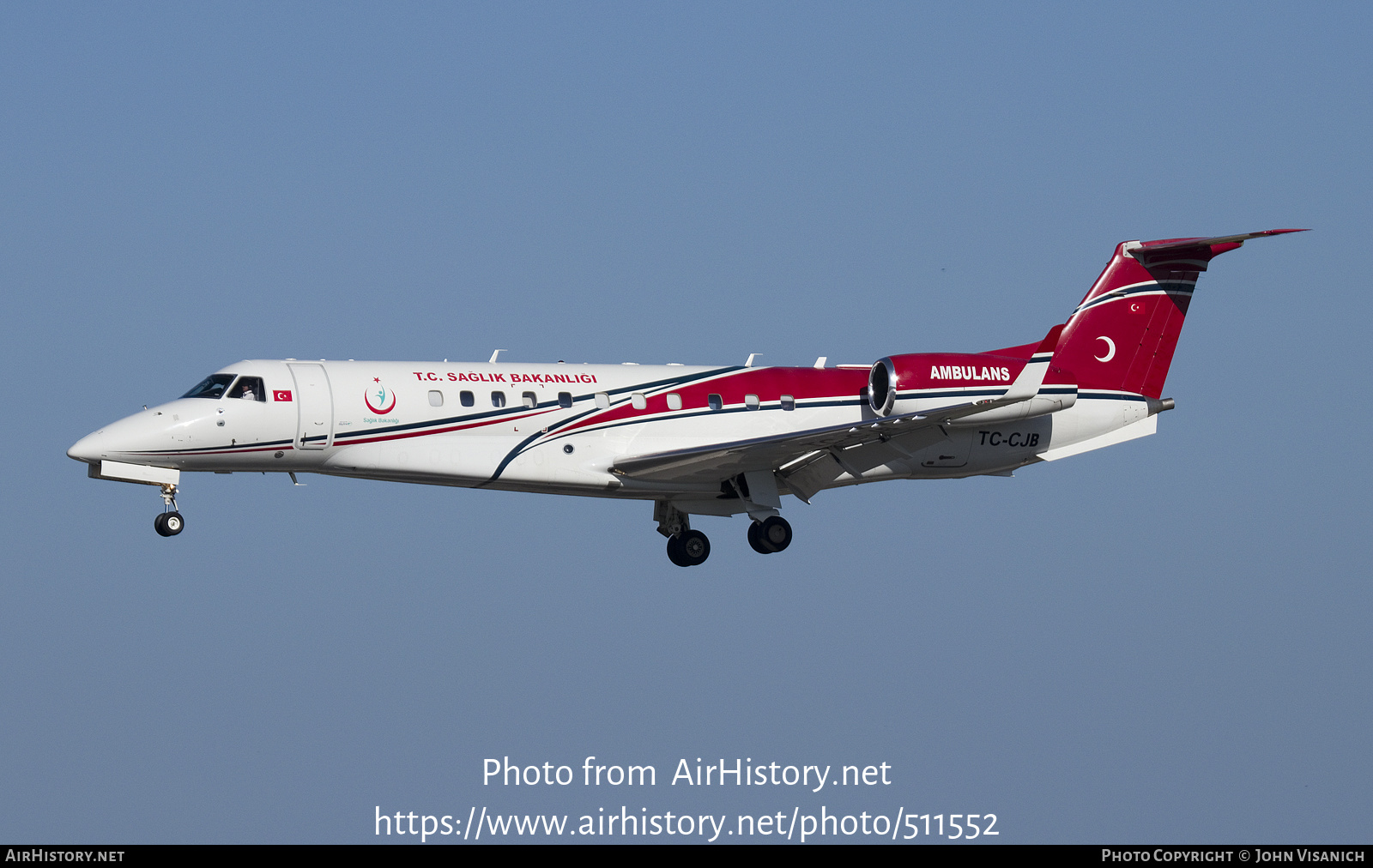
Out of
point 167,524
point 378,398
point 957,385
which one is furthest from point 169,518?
point 957,385

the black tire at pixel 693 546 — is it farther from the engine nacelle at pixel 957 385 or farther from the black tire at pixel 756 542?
the engine nacelle at pixel 957 385

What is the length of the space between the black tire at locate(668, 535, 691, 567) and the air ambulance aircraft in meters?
0.03

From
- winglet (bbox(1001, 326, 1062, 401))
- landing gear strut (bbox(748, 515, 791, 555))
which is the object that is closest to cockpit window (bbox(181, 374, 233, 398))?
landing gear strut (bbox(748, 515, 791, 555))

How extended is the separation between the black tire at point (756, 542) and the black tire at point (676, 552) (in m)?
1.30

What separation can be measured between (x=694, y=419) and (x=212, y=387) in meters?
7.78

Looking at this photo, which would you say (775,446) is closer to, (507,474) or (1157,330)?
(507,474)

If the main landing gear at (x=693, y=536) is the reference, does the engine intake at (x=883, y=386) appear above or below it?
above

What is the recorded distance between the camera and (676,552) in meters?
30.7

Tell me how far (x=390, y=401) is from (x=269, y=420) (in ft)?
6.09

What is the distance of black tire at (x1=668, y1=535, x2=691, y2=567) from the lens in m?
30.7

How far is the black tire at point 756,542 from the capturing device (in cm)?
2992

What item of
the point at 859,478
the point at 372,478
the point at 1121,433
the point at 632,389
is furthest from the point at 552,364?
the point at 1121,433

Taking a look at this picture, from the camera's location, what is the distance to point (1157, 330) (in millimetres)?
31562

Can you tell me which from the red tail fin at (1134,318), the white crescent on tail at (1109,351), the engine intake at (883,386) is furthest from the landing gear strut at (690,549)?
the white crescent on tail at (1109,351)
